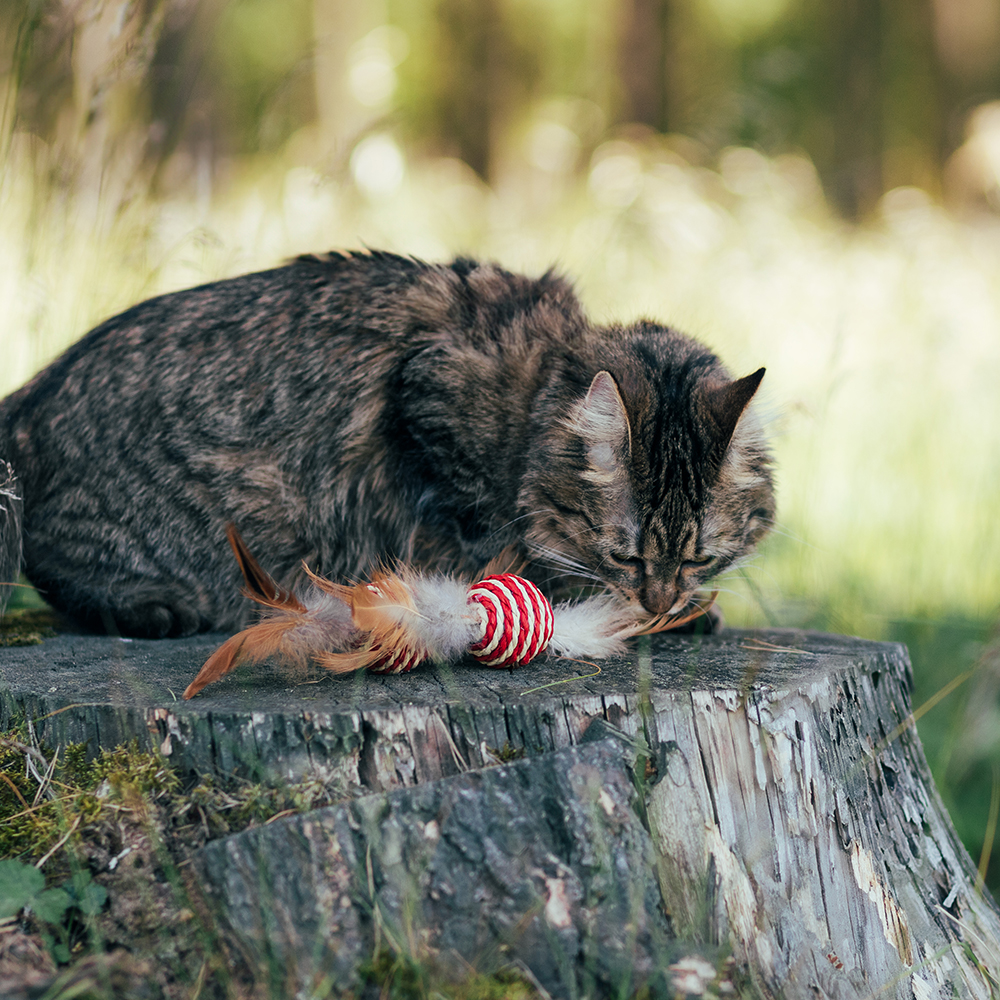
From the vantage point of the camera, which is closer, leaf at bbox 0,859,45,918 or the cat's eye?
leaf at bbox 0,859,45,918

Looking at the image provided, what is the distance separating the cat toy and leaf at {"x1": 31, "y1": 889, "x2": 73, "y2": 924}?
0.37 m

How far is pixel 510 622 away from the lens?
1.80 m

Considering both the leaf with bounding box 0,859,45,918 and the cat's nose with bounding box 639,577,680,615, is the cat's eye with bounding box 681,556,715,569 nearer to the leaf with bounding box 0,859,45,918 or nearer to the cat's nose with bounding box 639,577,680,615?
the cat's nose with bounding box 639,577,680,615

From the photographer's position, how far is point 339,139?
3.69 meters

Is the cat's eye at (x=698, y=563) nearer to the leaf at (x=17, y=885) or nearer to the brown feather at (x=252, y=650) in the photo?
the brown feather at (x=252, y=650)

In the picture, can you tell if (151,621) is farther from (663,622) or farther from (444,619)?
(663,622)

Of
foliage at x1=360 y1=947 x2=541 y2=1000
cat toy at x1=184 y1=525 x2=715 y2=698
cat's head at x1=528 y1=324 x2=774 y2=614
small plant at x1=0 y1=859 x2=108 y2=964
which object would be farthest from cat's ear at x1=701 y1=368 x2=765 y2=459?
small plant at x1=0 y1=859 x2=108 y2=964

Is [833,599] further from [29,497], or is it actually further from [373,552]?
[29,497]

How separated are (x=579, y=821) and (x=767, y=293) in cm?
458

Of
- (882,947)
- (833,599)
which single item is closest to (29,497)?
(882,947)

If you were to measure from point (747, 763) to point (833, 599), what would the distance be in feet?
6.08

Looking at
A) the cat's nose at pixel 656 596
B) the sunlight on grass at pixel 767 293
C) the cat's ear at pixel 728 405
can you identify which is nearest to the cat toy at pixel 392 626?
the cat's nose at pixel 656 596

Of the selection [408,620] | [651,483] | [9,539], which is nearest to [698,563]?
[651,483]

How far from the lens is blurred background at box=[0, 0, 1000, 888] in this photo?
119 inches
